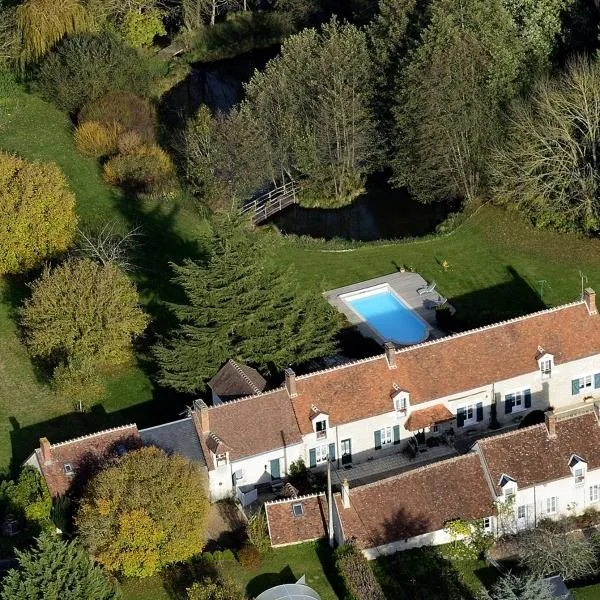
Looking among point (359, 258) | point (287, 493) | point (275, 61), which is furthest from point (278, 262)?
point (287, 493)

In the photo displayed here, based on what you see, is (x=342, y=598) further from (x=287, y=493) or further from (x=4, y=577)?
(x=4, y=577)

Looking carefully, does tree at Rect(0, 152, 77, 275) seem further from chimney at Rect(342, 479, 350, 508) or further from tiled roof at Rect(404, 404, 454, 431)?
chimney at Rect(342, 479, 350, 508)

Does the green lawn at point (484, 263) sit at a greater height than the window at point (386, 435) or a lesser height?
greater

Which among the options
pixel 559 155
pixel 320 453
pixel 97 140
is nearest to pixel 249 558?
pixel 320 453

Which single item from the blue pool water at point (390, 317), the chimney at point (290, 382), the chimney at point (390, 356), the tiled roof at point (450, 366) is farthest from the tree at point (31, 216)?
the chimney at point (390, 356)

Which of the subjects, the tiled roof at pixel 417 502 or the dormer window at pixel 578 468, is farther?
the dormer window at pixel 578 468

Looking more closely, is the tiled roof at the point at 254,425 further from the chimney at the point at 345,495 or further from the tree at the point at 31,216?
the tree at the point at 31,216

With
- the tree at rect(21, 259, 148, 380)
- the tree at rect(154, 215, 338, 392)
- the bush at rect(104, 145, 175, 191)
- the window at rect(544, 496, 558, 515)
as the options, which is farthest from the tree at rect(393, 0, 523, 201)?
the window at rect(544, 496, 558, 515)
